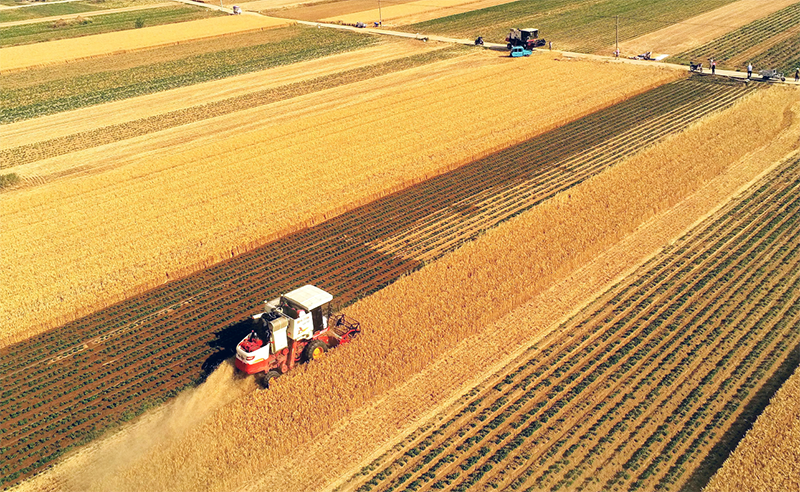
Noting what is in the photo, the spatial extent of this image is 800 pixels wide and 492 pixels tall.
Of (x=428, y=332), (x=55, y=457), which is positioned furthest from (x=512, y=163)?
(x=55, y=457)

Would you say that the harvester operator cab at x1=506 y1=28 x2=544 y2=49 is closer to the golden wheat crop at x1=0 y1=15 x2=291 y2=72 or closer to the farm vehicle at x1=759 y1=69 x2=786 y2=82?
the farm vehicle at x1=759 y1=69 x2=786 y2=82

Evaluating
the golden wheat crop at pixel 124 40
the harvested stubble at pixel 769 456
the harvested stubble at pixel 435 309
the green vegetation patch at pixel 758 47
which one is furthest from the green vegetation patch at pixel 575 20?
the harvested stubble at pixel 769 456

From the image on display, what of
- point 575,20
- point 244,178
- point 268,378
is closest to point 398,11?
point 575,20

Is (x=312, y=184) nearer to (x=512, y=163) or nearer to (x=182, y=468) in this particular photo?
(x=512, y=163)

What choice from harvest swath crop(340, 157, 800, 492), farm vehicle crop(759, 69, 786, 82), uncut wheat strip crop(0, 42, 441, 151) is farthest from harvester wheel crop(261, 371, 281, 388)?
farm vehicle crop(759, 69, 786, 82)

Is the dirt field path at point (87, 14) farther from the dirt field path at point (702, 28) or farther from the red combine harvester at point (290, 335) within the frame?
the red combine harvester at point (290, 335)
